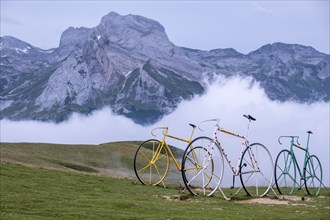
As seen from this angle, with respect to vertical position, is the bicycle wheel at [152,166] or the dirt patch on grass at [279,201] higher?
the bicycle wheel at [152,166]

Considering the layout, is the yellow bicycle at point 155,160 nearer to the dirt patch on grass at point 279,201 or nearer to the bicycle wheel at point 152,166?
the bicycle wheel at point 152,166

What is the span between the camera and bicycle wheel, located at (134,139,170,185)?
53684 mm

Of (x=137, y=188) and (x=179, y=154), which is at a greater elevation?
(x=179, y=154)

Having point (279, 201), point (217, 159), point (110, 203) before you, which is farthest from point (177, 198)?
point (110, 203)

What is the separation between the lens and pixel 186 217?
3023cm

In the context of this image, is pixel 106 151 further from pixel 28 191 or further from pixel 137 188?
pixel 28 191

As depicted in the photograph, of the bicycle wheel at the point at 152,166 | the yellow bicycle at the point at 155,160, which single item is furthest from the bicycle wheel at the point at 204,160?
the bicycle wheel at the point at 152,166

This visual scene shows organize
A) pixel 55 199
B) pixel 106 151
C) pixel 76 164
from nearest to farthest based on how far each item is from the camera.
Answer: pixel 55 199
pixel 76 164
pixel 106 151

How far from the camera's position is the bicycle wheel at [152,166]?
53.7m

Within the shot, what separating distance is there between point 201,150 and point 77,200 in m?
17.0

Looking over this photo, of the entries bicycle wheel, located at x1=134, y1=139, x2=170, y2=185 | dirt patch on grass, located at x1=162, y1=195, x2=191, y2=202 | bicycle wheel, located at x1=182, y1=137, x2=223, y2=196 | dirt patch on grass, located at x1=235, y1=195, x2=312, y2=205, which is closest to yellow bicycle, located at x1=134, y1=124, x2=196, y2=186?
bicycle wheel, located at x1=134, y1=139, x2=170, y2=185

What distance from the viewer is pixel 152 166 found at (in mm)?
116750

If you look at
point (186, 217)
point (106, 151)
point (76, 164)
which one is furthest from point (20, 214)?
point (106, 151)

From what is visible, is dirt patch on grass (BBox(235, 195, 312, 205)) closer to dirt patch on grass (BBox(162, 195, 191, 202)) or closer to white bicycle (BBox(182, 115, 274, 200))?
white bicycle (BBox(182, 115, 274, 200))
